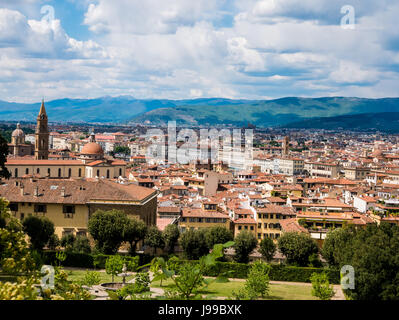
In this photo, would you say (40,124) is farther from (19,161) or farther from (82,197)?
(82,197)

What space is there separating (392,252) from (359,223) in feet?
40.4

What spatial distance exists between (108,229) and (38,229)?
142 inches

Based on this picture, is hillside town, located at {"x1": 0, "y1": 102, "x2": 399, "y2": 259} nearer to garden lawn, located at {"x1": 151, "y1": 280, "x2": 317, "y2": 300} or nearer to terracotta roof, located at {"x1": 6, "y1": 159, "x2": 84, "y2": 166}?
terracotta roof, located at {"x1": 6, "y1": 159, "x2": 84, "y2": 166}

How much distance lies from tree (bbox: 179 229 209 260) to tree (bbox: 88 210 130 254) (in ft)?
10.4

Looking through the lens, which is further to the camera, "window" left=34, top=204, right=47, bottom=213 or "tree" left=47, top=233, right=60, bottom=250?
"window" left=34, top=204, right=47, bottom=213

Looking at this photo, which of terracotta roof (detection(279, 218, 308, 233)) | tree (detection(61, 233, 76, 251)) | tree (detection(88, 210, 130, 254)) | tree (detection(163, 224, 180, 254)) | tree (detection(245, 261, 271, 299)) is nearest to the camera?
tree (detection(245, 261, 271, 299))

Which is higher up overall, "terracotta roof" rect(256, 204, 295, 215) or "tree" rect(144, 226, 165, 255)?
"terracotta roof" rect(256, 204, 295, 215)

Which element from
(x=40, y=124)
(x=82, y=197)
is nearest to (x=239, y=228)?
(x=82, y=197)

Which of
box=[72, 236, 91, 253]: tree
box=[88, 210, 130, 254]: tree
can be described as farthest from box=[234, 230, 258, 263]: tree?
box=[72, 236, 91, 253]: tree

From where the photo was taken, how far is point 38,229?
27016 millimetres

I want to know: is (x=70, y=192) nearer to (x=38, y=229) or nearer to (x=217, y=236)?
(x=38, y=229)

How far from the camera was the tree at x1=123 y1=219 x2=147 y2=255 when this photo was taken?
27016 mm

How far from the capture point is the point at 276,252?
99.2 ft

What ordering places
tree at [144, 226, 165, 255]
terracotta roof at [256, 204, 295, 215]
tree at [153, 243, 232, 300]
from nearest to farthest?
tree at [153, 243, 232, 300]
tree at [144, 226, 165, 255]
terracotta roof at [256, 204, 295, 215]
